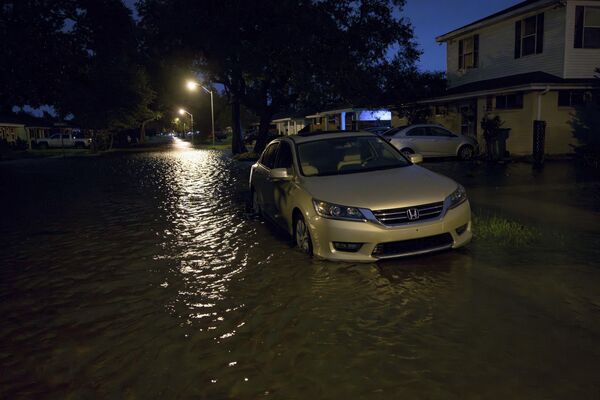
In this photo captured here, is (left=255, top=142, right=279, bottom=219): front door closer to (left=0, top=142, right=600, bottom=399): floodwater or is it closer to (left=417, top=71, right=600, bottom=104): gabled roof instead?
(left=0, top=142, right=600, bottom=399): floodwater

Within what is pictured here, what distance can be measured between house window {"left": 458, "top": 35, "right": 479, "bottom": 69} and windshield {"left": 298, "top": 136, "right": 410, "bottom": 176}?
21.2m

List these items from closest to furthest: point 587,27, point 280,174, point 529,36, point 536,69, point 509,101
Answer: point 280,174 → point 587,27 → point 536,69 → point 509,101 → point 529,36

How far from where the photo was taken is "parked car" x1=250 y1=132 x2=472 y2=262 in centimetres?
578

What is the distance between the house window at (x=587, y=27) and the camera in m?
20.6

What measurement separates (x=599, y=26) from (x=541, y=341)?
848 inches

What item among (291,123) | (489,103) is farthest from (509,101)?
(291,123)

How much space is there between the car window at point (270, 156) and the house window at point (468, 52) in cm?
2061

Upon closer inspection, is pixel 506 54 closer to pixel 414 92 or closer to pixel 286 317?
pixel 414 92

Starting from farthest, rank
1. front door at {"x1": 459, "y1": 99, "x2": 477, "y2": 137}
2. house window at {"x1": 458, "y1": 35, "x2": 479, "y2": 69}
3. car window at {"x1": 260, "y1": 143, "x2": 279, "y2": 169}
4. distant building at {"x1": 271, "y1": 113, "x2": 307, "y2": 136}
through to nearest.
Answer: distant building at {"x1": 271, "y1": 113, "x2": 307, "y2": 136}
house window at {"x1": 458, "y1": 35, "x2": 479, "y2": 69}
front door at {"x1": 459, "y1": 99, "x2": 477, "y2": 137}
car window at {"x1": 260, "y1": 143, "x2": 279, "y2": 169}

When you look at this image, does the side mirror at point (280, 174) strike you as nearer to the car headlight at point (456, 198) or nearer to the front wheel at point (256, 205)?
the car headlight at point (456, 198)

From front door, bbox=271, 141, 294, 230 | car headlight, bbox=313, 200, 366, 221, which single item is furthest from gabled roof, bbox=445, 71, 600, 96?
car headlight, bbox=313, 200, 366, 221

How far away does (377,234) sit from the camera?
225 inches

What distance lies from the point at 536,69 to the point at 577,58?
1.84m

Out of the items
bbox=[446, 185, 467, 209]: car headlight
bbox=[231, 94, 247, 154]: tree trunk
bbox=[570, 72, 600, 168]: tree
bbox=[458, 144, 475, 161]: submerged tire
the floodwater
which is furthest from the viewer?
bbox=[231, 94, 247, 154]: tree trunk
